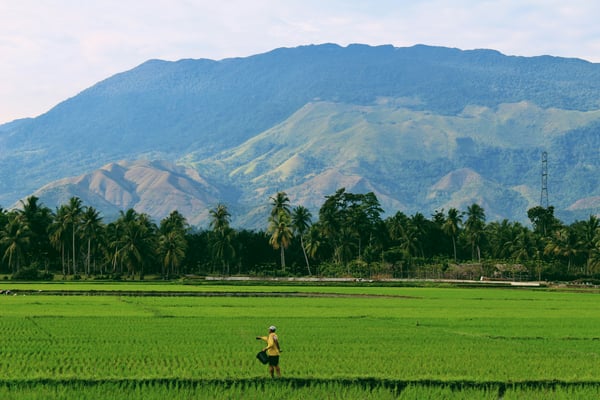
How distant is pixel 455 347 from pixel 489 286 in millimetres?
58254

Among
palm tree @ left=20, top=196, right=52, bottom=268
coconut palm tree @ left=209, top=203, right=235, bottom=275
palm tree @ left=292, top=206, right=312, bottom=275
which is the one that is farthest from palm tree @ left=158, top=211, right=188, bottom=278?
palm tree @ left=292, top=206, right=312, bottom=275

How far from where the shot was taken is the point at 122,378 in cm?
2136

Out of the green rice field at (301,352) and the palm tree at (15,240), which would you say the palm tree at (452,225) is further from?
the green rice field at (301,352)

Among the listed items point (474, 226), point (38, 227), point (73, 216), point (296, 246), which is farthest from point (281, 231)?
point (474, 226)

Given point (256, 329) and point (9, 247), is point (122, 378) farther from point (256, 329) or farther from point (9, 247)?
point (9, 247)

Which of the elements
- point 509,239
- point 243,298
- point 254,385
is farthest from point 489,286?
point 254,385

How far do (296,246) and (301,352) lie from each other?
333 feet

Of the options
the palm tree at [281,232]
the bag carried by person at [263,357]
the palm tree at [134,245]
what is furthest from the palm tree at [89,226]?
the bag carried by person at [263,357]

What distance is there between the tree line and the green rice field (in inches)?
2316

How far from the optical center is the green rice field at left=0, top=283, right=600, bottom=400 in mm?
20828

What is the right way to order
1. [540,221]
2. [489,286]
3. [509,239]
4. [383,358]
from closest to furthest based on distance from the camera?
[383,358], [489,286], [509,239], [540,221]

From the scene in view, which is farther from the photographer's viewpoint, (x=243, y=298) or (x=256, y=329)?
(x=243, y=298)

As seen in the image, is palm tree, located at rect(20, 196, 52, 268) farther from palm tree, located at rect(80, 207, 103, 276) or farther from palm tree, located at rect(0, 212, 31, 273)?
palm tree, located at rect(80, 207, 103, 276)

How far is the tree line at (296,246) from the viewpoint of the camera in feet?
349
